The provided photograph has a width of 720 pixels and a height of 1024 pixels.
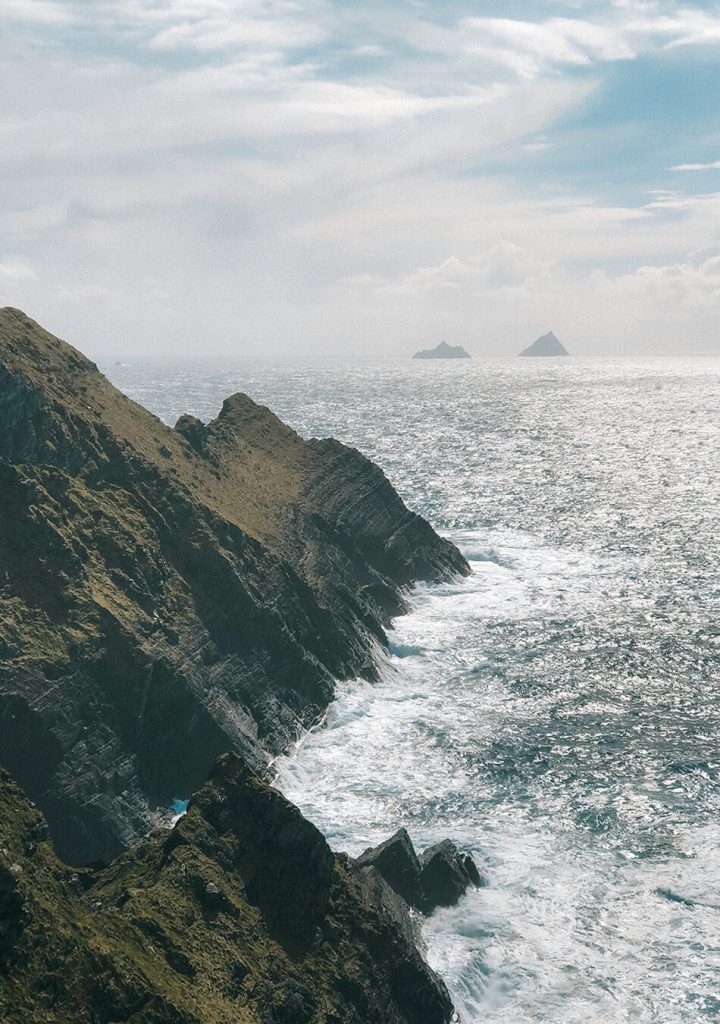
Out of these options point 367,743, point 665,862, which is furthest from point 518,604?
point 665,862

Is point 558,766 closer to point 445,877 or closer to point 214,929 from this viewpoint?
point 445,877

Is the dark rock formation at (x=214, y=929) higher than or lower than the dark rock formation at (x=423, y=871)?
higher

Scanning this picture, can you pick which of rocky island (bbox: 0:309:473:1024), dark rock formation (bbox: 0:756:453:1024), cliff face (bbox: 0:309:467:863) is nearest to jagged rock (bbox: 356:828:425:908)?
rocky island (bbox: 0:309:473:1024)

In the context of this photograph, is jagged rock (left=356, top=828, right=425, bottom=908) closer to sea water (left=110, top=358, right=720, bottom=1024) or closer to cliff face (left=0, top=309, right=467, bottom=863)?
sea water (left=110, top=358, right=720, bottom=1024)

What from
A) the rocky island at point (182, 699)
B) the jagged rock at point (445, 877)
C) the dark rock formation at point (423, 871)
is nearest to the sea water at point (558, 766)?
the jagged rock at point (445, 877)

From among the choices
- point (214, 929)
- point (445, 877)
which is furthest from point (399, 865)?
point (214, 929)

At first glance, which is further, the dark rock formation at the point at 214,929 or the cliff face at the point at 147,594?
the cliff face at the point at 147,594

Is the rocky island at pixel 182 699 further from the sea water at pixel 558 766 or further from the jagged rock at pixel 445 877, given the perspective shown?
the sea water at pixel 558 766
